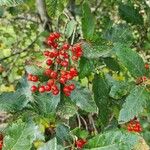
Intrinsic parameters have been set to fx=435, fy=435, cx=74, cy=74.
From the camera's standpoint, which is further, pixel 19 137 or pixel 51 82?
pixel 51 82

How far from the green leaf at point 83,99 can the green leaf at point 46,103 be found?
0.09m

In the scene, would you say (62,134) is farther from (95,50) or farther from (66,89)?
(95,50)

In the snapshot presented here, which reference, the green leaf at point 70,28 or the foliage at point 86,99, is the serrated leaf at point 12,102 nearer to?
the foliage at point 86,99

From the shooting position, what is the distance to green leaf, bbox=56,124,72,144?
6.28 feet

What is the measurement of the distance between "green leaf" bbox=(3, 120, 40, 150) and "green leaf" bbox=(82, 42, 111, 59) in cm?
45

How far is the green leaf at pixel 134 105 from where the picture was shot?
1801 millimetres

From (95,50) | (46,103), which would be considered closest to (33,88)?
(46,103)

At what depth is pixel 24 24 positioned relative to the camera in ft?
14.0

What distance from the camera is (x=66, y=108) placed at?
76.0 inches

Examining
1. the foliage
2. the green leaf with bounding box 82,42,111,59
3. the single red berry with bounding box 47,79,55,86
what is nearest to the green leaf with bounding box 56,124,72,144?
the foliage

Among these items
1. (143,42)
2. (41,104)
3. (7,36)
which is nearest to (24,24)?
(7,36)

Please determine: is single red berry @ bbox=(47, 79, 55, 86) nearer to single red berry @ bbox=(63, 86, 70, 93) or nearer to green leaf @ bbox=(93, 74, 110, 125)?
single red berry @ bbox=(63, 86, 70, 93)

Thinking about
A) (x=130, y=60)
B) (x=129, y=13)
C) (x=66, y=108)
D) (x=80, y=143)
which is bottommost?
(x=80, y=143)

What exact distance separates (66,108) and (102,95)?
219mm
